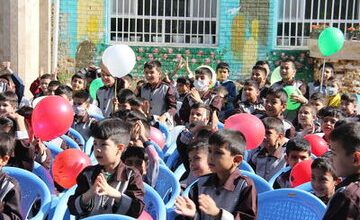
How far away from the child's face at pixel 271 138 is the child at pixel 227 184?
6.01ft

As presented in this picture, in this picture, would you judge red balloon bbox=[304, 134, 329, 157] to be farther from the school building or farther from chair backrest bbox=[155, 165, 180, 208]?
the school building

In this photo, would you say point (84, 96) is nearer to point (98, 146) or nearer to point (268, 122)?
point (268, 122)

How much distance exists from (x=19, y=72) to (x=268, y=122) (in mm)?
6973

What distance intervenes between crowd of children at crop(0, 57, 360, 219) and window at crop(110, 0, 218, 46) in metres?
4.90

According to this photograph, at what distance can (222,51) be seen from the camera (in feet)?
45.0

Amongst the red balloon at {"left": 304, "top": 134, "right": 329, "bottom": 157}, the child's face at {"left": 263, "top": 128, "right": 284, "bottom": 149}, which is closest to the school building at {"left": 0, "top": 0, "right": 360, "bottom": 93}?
the red balloon at {"left": 304, "top": 134, "right": 329, "bottom": 157}

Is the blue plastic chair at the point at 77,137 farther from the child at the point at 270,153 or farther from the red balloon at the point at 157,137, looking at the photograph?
the child at the point at 270,153

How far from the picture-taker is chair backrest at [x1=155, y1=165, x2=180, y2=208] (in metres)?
4.80

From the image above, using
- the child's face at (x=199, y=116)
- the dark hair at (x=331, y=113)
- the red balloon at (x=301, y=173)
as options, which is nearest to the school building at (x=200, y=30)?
the dark hair at (x=331, y=113)

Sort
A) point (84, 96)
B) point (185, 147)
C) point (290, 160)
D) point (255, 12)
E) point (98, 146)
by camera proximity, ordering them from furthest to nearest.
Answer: point (255, 12)
point (84, 96)
point (185, 147)
point (290, 160)
point (98, 146)

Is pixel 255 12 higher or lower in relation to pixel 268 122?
higher

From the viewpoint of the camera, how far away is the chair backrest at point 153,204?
401 centimetres

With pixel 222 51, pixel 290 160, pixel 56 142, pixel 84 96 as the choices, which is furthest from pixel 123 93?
pixel 222 51

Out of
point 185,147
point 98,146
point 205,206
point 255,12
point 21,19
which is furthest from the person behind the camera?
point 255,12
